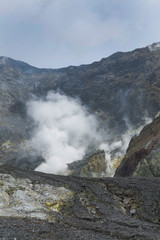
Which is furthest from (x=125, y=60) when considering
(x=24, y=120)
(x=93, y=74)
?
(x=24, y=120)

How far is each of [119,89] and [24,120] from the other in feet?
237

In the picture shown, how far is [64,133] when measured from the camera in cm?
16938

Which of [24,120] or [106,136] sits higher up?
[24,120]

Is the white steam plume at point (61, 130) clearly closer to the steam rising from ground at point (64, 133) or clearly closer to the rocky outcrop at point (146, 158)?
the steam rising from ground at point (64, 133)

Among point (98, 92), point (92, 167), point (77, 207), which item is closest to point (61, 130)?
point (98, 92)

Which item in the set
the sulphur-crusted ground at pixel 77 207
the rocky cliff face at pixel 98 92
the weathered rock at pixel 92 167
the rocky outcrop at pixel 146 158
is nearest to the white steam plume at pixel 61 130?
the rocky cliff face at pixel 98 92

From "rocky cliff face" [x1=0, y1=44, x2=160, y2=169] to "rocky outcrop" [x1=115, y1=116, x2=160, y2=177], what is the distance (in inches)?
3006

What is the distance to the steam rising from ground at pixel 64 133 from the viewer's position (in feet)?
405

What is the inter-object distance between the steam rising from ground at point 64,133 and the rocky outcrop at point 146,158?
43.9 m

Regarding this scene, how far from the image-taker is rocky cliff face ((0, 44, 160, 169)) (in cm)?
13775

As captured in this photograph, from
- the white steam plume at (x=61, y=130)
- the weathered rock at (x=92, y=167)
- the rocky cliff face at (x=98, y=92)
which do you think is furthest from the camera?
the white steam plume at (x=61, y=130)

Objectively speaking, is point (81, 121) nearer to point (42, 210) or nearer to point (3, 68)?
point (3, 68)

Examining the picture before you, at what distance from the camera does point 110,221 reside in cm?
1861

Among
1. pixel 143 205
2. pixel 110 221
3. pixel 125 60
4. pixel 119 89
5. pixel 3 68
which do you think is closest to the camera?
pixel 110 221
